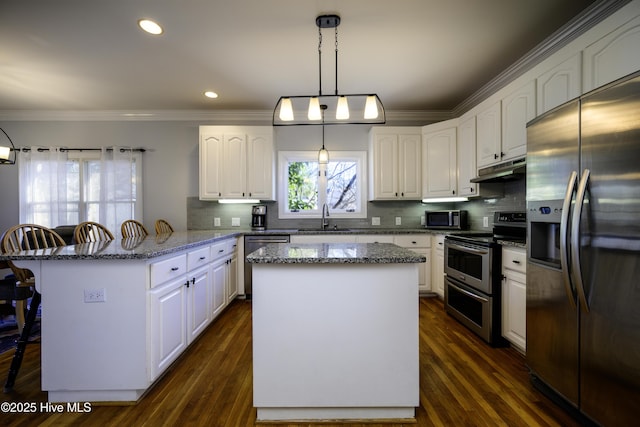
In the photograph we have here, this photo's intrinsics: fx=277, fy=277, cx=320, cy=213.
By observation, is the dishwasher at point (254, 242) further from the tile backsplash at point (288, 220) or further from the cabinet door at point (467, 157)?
the cabinet door at point (467, 157)

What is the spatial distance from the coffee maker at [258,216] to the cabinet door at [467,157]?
260 cm

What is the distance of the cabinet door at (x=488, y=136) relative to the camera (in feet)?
8.90

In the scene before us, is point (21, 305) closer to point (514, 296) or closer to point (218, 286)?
point (218, 286)

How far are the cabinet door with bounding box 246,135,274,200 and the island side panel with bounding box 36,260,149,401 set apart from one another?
90.6 inches

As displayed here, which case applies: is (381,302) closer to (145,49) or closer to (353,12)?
(353,12)

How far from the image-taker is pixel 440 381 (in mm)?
1850

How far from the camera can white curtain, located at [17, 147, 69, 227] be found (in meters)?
3.96

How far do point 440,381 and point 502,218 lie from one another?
5.49 ft

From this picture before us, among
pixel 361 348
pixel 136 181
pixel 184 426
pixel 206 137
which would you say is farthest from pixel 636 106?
pixel 136 181

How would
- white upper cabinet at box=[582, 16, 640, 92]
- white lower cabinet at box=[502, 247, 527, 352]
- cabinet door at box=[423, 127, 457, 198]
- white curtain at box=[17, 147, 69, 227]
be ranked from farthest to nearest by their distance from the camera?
white curtain at box=[17, 147, 69, 227], cabinet door at box=[423, 127, 457, 198], white lower cabinet at box=[502, 247, 527, 352], white upper cabinet at box=[582, 16, 640, 92]

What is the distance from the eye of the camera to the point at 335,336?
4.93 feet

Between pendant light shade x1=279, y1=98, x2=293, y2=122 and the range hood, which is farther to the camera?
the range hood

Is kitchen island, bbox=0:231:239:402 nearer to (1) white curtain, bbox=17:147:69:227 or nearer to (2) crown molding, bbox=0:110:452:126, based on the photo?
(2) crown molding, bbox=0:110:452:126

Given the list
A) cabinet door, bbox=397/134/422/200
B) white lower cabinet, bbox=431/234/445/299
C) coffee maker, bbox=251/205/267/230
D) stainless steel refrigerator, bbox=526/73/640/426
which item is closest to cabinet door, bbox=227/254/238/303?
coffee maker, bbox=251/205/267/230
